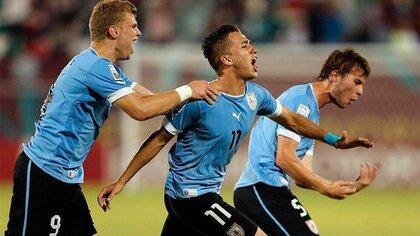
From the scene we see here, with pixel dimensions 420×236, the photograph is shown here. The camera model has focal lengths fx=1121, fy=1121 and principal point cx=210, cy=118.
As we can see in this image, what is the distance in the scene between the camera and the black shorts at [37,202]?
7594mm

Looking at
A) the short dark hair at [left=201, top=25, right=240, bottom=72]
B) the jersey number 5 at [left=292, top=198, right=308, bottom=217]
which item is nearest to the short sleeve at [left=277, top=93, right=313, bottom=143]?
the jersey number 5 at [left=292, top=198, right=308, bottom=217]

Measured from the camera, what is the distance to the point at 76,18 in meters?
20.4

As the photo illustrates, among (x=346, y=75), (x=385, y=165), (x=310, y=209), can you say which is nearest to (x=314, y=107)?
(x=346, y=75)

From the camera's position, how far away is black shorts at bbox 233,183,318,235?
324 inches

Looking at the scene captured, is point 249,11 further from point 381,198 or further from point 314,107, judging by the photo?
point 314,107

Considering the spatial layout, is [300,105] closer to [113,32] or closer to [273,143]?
[273,143]

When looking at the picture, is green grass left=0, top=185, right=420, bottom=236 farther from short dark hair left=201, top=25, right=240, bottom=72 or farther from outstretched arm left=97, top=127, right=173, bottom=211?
outstretched arm left=97, top=127, right=173, bottom=211

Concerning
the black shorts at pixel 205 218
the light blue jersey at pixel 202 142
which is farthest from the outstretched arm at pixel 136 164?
the black shorts at pixel 205 218

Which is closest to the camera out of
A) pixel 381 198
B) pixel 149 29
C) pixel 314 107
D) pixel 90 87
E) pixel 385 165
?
pixel 90 87

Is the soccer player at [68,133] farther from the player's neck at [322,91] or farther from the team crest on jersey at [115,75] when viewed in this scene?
the player's neck at [322,91]

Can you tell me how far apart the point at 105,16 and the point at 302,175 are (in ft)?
5.98

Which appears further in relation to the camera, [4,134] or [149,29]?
[149,29]

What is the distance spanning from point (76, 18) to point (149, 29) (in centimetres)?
136

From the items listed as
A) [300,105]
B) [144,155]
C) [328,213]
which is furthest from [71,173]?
A: [328,213]
